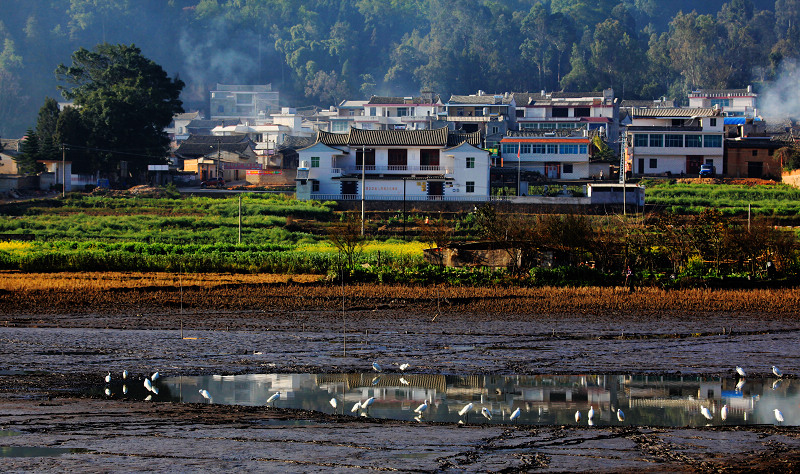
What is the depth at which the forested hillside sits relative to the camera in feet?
413

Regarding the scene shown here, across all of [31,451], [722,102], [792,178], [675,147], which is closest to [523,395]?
[31,451]

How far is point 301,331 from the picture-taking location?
2061 cm

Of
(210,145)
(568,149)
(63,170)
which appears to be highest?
(210,145)

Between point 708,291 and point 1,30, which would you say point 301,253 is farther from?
point 1,30

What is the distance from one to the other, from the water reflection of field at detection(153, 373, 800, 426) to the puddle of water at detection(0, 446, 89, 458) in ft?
10.5

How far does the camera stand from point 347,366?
1650 centimetres

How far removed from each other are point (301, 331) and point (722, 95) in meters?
99.1

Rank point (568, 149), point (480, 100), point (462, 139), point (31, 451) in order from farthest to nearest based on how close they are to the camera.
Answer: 1. point (480, 100)
2. point (568, 149)
3. point (462, 139)
4. point (31, 451)

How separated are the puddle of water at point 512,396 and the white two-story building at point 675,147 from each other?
179 feet

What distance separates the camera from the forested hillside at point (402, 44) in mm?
125875

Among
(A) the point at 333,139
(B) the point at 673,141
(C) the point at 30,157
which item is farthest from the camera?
(B) the point at 673,141

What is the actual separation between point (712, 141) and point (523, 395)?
57.8 meters

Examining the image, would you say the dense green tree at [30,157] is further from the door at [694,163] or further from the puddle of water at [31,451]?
the puddle of water at [31,451]

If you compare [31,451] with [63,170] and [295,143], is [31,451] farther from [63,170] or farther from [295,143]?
[295,143]
